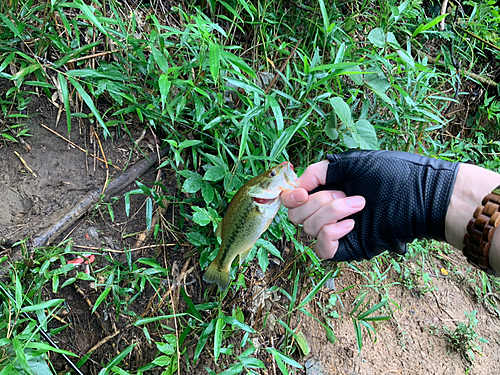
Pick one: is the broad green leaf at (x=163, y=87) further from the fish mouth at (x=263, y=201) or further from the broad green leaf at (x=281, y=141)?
the fish mouth at (x=263, y=201)

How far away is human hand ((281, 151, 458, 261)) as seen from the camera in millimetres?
1892

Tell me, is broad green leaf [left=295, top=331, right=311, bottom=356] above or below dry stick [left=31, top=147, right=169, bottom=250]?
below

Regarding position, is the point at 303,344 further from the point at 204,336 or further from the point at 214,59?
the point at 214,59

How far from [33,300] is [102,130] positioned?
1324mm

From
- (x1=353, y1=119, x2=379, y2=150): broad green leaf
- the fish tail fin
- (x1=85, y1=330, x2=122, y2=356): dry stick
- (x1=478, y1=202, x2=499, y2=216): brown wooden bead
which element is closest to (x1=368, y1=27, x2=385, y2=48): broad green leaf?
(x1=353, y1=119, x2=379, y2=150): broad green leaf

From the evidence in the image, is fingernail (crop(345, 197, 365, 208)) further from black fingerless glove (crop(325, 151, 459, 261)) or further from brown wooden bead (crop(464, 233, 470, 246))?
brown wooden bead (crop(464, 233, 470, 246))

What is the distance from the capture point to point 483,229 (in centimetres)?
166

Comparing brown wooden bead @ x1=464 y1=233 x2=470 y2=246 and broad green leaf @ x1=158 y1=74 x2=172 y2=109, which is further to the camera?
broad green leaf @ x1=158 y1=74 x2=172 y2=109

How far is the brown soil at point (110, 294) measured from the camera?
7.48ft

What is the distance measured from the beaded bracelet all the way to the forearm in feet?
0.20

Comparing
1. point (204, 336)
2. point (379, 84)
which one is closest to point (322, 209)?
point (204, 336)

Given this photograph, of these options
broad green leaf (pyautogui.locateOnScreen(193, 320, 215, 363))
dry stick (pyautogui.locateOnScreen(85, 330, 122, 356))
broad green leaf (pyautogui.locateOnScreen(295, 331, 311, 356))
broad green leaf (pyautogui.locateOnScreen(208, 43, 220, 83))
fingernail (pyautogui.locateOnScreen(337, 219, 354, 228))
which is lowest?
broad green leaf (pyautogui.locateOnScreen(295, 331, 311, 356))

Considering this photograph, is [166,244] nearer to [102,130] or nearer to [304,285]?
[102,130]

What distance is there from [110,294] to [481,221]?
2347mm
